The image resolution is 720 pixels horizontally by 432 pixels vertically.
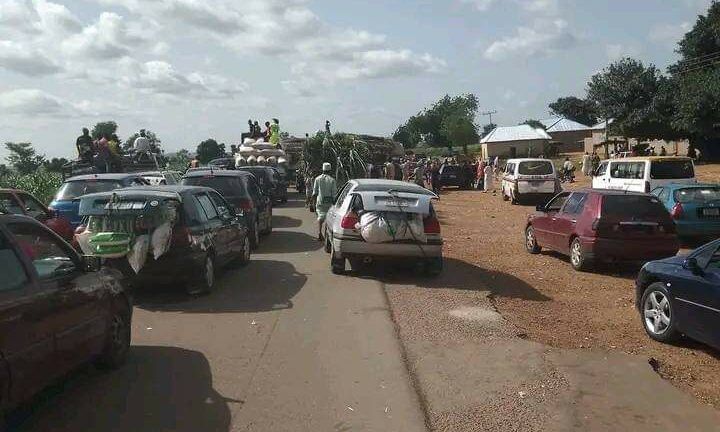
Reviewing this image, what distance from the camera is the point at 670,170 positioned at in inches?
730

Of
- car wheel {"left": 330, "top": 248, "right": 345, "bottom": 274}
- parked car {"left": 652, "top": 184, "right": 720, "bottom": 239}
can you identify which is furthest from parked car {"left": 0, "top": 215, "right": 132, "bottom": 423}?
parked car {"left": 652, "top": 184, "right": 720, "bottom": 239}

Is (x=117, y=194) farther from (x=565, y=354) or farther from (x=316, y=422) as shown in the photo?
(x=565, y=354)

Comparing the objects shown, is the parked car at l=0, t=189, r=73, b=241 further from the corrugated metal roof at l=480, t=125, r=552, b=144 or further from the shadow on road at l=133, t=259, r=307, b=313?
the corrugated metal roof at l=480, t=125, r=552, b=144

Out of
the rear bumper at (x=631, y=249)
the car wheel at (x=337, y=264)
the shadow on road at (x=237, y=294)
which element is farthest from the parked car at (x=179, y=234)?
the rear bumper at (x=631, y=249)

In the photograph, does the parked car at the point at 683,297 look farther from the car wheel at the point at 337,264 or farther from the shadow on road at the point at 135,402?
the car wheel at the point at 337,264

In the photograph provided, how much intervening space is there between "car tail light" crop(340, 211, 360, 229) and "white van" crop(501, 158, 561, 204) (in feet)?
57.3

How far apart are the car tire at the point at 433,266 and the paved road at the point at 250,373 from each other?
63.9 inches

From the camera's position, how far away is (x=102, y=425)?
15.8 ft

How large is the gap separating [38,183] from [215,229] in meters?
15.7

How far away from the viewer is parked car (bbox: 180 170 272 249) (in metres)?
14.4

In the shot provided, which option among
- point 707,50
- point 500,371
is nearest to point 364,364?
point 500,371

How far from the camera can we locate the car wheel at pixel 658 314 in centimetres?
717

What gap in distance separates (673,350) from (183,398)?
4.99 m

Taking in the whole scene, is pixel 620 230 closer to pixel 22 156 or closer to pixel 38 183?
pixel 38 183
